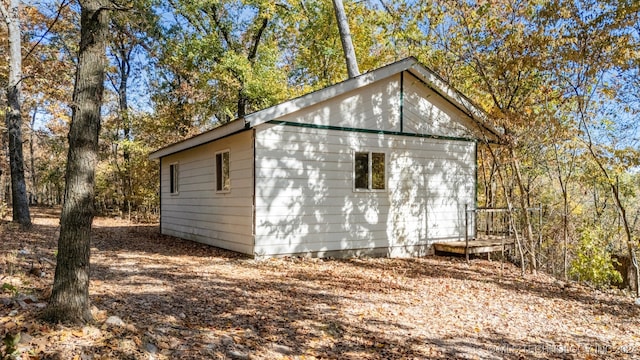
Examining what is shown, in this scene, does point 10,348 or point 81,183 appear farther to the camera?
point 81,183

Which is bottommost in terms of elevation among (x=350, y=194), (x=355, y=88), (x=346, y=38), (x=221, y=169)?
(x=350, y=194)

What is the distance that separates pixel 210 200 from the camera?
10.5 m

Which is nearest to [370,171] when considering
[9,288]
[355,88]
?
[355,88]

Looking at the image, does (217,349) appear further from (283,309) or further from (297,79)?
(297,79)

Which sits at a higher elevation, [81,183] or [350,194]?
[81,183]

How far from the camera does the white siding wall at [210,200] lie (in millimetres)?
8781

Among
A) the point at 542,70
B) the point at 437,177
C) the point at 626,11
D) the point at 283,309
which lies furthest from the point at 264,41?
the point at 283,309

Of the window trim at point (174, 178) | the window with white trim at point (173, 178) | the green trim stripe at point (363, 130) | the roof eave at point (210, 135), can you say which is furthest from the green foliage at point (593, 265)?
the window with white trim at point (173, 178)

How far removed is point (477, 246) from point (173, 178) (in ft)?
31.5

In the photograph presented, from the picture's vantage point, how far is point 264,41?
64.0ft

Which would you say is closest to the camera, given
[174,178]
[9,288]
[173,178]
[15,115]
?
[9,288]

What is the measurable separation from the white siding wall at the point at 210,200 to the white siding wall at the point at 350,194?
52cm

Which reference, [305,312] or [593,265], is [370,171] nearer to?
[305,312]

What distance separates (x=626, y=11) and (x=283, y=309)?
726 cm
